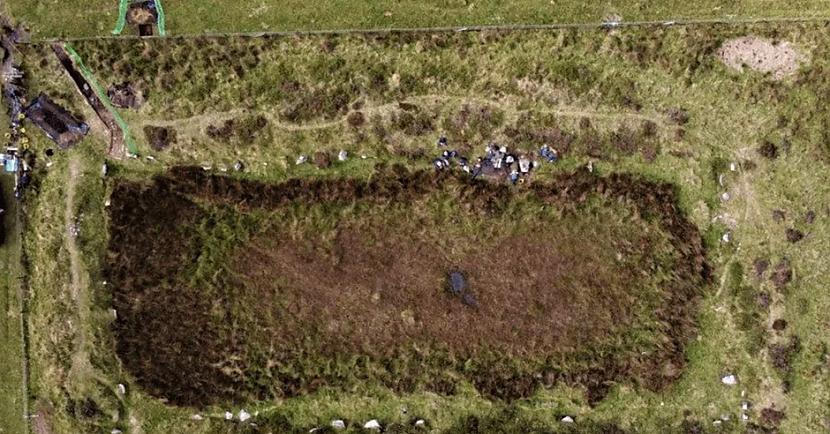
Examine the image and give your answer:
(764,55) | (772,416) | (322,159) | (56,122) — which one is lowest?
(772,416)

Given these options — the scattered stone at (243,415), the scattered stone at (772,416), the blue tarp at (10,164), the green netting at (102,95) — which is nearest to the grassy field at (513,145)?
the scattered stone at (772,416)

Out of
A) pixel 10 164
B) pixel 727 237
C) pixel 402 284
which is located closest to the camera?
pixel 10 164

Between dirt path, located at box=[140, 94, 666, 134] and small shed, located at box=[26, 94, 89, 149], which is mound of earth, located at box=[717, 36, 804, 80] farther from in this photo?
small shed, located at box=[26, 94, 89, 149]

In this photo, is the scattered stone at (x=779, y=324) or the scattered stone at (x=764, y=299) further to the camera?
the scattered stone at (x=764, y=299)

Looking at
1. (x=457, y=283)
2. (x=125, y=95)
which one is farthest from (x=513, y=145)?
(x=125, y=95)

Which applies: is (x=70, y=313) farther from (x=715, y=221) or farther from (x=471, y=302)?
(x=715, y=221)

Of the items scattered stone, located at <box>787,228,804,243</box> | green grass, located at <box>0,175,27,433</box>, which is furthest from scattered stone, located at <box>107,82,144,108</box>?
scattered stone, located at <box>787,228,804,243</box>

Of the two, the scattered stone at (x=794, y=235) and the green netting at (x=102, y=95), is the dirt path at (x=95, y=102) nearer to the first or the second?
the green netting at (x=102, y=95)

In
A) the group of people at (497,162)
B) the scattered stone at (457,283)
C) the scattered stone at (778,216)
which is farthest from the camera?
the scattered stone at (457,283)

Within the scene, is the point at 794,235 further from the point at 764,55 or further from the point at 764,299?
the point at 764,55
